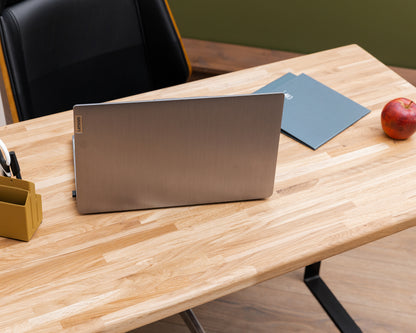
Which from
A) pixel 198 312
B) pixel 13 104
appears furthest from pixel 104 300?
pixel 198 312

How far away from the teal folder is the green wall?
1.56 meters

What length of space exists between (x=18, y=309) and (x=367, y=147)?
0.88m

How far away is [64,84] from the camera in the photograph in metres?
1.66

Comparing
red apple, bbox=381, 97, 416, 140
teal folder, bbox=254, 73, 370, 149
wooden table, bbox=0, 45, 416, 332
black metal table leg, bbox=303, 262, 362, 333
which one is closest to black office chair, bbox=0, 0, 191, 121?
wooden table, bbox=0, 45, 416, 332

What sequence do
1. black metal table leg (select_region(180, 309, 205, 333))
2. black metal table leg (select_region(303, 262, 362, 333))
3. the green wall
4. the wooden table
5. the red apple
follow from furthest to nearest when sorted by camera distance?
the green wall < black metal table leg (select_region(303, 262, 362, 333)) < black metal table leg (select_region(180, 309, 205, 333)) < the red apple < the wooden table

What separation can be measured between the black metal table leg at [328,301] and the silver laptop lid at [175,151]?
0.87m

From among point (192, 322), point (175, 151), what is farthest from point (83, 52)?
point (192, 322)

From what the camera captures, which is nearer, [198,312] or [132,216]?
[132,216]

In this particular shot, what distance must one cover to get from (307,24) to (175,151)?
218 centimetres

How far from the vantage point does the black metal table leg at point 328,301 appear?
1.90 meters

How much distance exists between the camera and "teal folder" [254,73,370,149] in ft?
4.68

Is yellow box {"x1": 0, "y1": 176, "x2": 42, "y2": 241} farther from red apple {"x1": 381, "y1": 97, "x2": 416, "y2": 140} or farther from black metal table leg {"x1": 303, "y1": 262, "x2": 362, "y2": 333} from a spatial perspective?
black metal table leg {"x1": 303, "y1": 262, "x2": 362, "y2": 333}

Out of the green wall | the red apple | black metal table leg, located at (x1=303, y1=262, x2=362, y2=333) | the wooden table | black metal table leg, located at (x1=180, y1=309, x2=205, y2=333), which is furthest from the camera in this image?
the green wall

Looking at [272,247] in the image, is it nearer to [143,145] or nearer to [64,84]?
[143,145]
